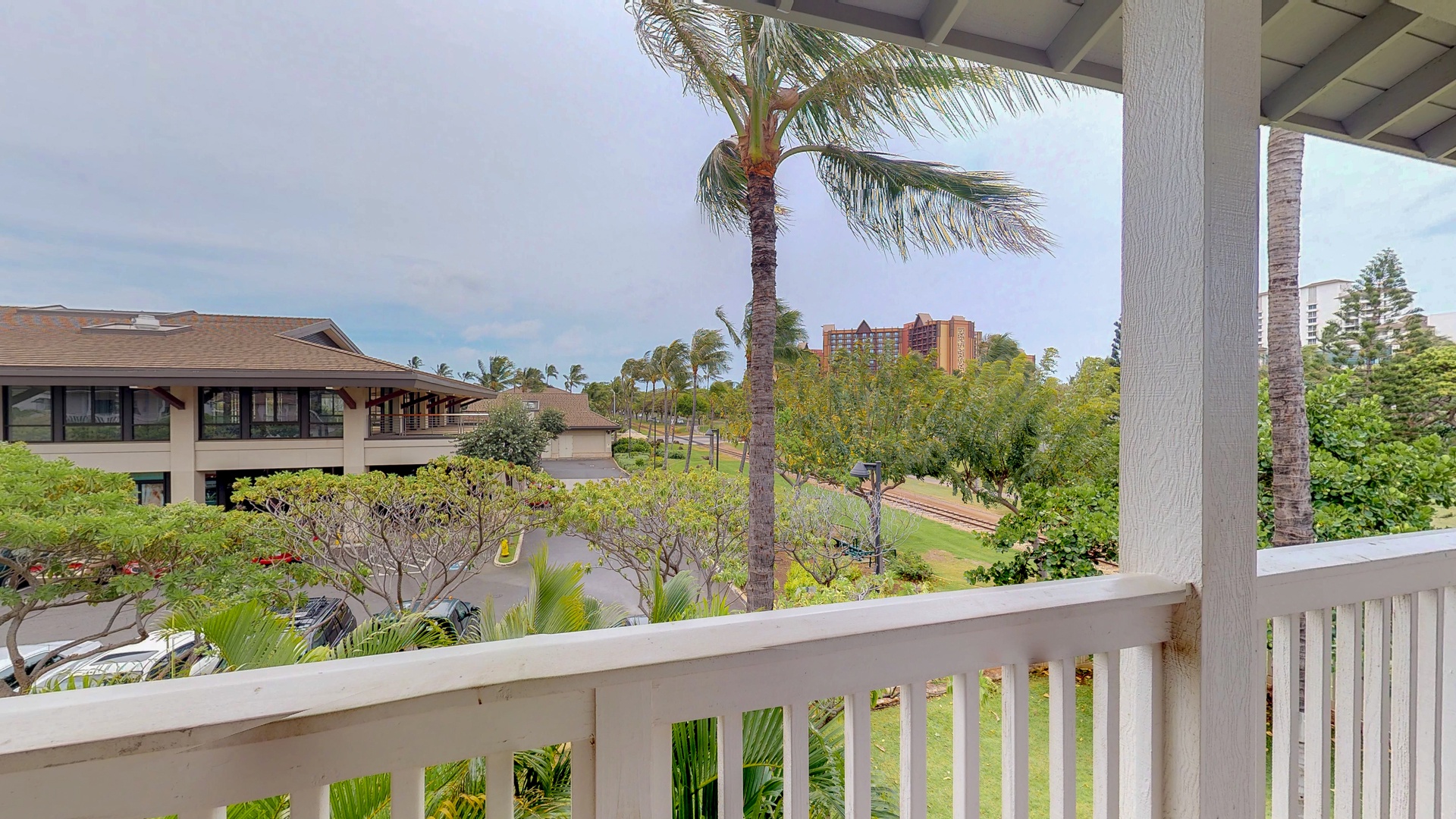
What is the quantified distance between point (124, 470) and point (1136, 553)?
2.66 meters

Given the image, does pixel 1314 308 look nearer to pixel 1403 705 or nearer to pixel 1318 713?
pixel 1403 705

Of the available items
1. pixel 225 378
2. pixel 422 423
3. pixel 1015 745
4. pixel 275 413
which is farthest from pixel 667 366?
pixel 1015 745

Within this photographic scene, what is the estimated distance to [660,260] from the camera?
2766 mm

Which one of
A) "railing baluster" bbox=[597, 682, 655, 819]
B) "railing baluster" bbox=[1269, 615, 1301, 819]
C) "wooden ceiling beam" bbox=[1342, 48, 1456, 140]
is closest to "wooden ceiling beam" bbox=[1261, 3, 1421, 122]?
"wooden ceiling beam" bbox=[1342, 48, 1456, 140]

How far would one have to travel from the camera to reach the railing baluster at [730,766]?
594mm

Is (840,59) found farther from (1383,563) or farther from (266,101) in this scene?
(1383,563)

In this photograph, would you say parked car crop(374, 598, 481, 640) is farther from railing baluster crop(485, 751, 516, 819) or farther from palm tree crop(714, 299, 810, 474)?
railing baluster crop(485, 751, 516, 819)

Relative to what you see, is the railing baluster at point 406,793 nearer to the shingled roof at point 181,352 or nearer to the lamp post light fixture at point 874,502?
the shingled roof at point 181,352

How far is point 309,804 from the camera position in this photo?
0.47m

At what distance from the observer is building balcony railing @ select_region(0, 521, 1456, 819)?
1.41ft

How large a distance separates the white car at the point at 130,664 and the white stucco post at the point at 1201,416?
2.34m

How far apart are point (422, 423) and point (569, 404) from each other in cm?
56

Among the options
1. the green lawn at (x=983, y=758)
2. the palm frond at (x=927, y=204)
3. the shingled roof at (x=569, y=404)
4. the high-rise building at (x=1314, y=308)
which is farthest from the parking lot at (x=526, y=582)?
the high-rise building at (x=1314, y=308)

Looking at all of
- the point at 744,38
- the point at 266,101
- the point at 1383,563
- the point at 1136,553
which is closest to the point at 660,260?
the point at 744,38
